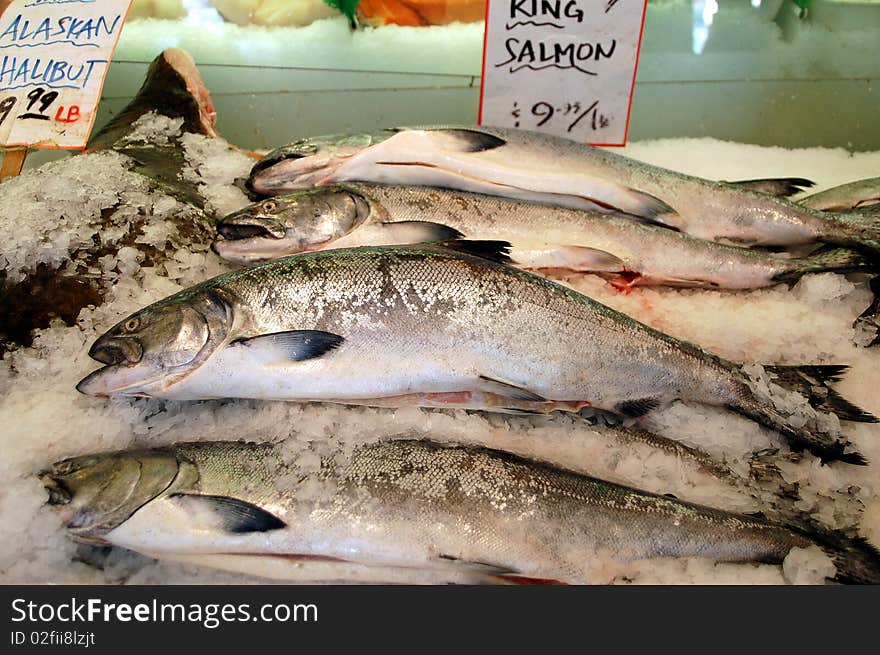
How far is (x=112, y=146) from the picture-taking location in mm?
2330

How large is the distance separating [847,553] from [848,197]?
1529 mm

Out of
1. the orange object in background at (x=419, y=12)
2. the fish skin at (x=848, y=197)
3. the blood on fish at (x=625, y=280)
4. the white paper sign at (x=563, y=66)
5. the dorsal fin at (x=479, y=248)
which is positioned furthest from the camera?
the orange object in background at (x=419, y=12)

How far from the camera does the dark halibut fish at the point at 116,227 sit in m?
1.68

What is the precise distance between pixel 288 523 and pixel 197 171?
56.7 inches

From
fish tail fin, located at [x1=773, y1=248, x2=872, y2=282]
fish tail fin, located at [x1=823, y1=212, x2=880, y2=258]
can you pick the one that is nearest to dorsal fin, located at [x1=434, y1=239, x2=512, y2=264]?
fish tail fin, located at [x1=773, y1=248, x2=872, y2=282]

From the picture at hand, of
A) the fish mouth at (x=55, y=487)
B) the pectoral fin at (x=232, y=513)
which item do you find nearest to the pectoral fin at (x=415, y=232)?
the pectoral fin at (x=232, y=513)

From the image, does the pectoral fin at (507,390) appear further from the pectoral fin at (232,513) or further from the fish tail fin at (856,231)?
the fish tail fin at (856,231)

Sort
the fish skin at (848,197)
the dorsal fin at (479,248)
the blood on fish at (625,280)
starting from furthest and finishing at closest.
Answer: the fish skin at (848,197), the blood on fish at (625,280), the dorsal fin at (479,248)

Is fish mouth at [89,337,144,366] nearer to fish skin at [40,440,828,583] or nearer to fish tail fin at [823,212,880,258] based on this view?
fish skin at [40,440,828,583]

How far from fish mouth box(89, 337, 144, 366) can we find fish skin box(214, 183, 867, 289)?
41 centimetres

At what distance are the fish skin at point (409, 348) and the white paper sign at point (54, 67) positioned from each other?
1.11m

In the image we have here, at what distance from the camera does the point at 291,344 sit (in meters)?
1.44
